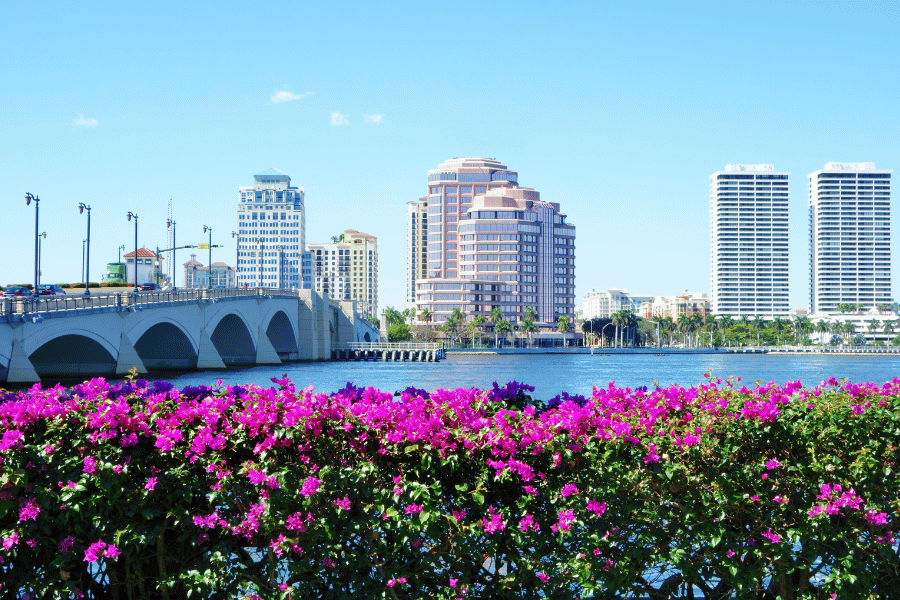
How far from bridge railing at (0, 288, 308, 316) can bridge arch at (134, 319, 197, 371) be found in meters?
4.99

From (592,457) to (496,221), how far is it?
181953 millimetres

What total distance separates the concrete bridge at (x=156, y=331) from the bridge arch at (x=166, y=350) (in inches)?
3.7

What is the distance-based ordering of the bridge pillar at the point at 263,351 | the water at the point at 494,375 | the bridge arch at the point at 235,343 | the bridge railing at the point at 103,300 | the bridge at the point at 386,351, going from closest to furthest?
the bridge railing at the point at 103,300
the water at the point at 494,375
the bridge arch at the point at 235,343
the bridge pillar at the point at 263,351
the bridge at the point at 386,351

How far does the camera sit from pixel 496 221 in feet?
611

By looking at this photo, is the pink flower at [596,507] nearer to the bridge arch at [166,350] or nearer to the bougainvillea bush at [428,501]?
the bougainvillea bush at [428,501]

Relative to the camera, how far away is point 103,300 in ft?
174

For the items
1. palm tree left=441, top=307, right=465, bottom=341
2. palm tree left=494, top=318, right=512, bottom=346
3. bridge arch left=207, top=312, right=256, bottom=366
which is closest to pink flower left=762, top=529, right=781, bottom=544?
bridge arch left=207, top=312, right=256, bottom=366

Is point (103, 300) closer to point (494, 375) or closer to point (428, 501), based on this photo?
point (494, 375)

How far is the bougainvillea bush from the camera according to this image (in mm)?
5508

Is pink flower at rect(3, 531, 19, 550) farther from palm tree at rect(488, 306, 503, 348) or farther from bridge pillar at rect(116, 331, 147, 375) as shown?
palm tree at rect(488, 306, 503, 348)

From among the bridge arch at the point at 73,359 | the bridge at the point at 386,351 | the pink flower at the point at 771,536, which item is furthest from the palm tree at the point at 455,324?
the pink flower at the point at 771,536

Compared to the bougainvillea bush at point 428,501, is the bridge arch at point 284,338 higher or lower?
lower

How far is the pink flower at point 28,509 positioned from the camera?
17.9 feet

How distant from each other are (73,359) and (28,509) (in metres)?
61.0
